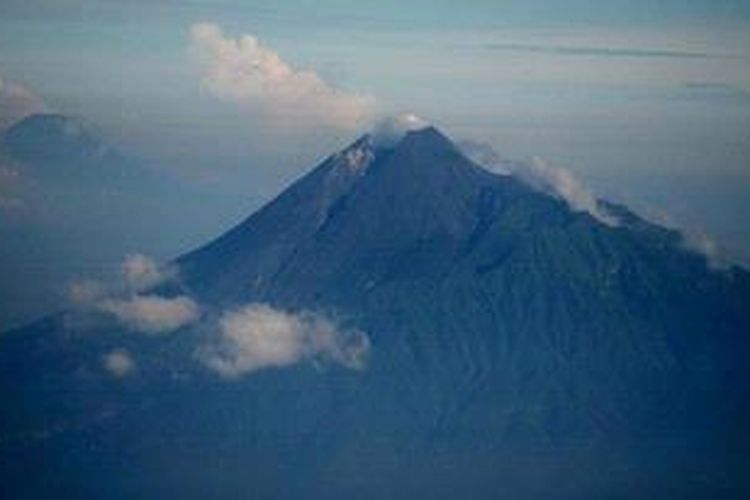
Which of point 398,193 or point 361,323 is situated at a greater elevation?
point 398,193

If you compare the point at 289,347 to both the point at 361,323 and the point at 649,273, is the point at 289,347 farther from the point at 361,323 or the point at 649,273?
the point at 649,273

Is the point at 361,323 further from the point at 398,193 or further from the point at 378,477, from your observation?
the point at 378,477

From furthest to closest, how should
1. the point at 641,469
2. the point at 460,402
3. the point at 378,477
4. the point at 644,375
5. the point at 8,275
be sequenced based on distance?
1. the point at 8,275
2. the point at 644,375
3. the point at 460,402
4. the point at 641,469
5. the point at 378,477

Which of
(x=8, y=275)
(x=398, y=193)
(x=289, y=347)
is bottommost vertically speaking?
(x=8, y=275)

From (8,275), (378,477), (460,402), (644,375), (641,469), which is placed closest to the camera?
(378,477)

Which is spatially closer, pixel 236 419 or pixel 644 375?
pixel 236 419

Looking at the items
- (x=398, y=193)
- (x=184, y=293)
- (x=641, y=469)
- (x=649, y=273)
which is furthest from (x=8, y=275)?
(x=641, y=469)

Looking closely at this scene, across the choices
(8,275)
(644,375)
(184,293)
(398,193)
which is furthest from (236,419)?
(8,275)
